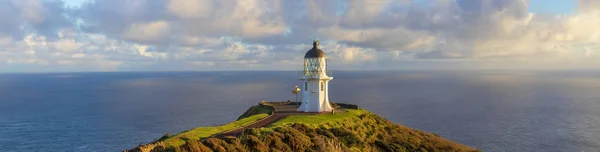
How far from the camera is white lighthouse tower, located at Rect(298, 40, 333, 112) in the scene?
41.2 m

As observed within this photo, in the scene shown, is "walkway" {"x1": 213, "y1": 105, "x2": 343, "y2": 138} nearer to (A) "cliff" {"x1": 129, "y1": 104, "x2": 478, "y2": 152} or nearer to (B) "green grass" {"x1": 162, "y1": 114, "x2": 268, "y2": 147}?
(A) "cliff" {"x1": 129, "y1": 104, "x2": 478, "y2": 152}

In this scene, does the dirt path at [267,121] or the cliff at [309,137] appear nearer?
the cliff at [309,137]

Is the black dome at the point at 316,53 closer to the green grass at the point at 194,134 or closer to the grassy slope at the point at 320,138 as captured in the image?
the grassy slope at the point at 320,138

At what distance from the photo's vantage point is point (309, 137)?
25031 mm

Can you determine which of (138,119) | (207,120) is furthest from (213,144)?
(138,119)

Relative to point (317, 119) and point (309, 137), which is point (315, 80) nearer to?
point (317, 119)

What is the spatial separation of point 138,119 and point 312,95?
50.2 metres

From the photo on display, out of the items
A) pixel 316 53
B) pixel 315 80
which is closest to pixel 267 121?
pixel 315 80

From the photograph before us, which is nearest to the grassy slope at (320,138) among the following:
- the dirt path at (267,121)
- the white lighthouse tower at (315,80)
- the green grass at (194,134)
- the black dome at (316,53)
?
the green grass at (194,134)

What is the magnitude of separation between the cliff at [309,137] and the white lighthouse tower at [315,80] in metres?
2.86

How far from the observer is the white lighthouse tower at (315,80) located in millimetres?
41188

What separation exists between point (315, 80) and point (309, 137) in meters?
16.9

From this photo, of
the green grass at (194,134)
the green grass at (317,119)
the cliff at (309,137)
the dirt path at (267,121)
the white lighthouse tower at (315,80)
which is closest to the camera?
the cliff at (309,137)

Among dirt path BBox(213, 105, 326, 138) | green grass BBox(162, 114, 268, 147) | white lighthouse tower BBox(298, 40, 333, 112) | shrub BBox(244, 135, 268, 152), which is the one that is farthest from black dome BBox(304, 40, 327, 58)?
shrub BBox(244, 135, 268, 152)
